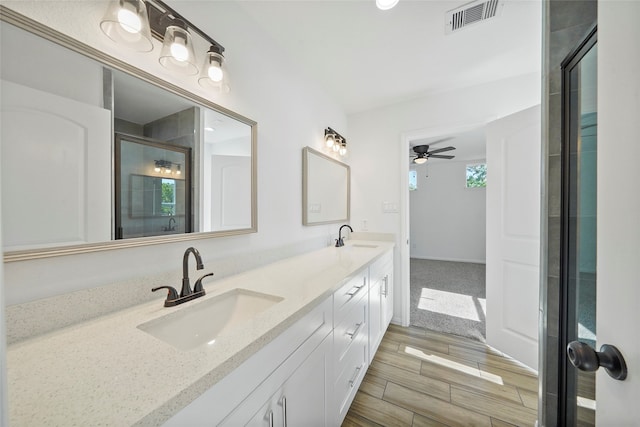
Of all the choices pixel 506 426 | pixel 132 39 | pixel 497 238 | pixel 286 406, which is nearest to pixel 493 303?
pixel 497 238

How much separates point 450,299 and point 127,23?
12.6 feet

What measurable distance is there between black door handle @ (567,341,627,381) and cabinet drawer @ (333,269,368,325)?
82cm

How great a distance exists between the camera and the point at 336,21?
1478 mm

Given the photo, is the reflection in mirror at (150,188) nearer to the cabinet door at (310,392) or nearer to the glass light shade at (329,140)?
the cabinet door at (310,392)

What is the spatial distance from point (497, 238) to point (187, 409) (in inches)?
94.4

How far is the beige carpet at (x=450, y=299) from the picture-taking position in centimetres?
240

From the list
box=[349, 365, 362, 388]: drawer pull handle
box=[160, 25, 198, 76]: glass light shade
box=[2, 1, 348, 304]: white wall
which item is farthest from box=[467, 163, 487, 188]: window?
box=[160, 25, 198, 76]: glass light shade

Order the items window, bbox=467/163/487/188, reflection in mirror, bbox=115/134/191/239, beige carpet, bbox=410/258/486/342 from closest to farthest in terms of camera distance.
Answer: reflection in mirror, bbox=115/134/191/239 → beige carpet, bbox=410/258/486/342 → window, bbox=467/163/487/188

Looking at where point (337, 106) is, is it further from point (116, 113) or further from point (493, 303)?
point (493, 303)

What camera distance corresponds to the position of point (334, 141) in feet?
7.79

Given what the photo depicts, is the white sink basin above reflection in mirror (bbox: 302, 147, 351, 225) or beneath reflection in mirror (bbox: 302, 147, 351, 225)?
beneath

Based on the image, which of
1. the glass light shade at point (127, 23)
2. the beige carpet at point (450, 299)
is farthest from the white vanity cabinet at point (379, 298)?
the glass light shade at point (127, 23)

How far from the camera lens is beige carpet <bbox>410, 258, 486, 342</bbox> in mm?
2404

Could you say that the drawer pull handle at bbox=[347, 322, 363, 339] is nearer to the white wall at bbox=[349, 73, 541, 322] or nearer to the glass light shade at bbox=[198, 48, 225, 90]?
the white wall at bbox=[349, 73, 541, 322]
